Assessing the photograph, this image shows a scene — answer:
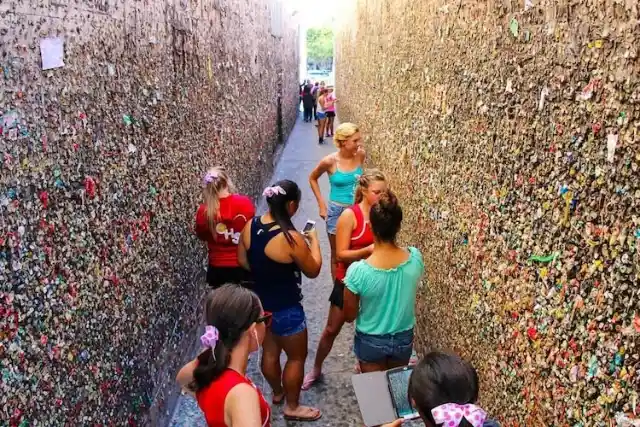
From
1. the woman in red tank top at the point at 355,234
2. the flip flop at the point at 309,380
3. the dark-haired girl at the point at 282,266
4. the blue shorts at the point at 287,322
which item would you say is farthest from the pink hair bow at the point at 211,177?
the flip flop at the point at 309,380

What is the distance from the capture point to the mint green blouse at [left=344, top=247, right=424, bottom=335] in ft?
10.4

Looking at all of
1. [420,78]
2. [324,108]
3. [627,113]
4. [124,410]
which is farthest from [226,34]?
[324,108]

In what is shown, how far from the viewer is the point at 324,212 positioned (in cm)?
594

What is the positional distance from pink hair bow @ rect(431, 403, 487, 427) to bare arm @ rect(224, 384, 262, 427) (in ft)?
2.25

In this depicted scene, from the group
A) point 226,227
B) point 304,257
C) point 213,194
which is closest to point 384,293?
point 304,257

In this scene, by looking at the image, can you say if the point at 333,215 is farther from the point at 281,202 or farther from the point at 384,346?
the point at 384,346

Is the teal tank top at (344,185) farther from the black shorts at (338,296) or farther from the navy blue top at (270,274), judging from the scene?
the navy blue top at (270,274)

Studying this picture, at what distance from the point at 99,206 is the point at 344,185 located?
2944 mm

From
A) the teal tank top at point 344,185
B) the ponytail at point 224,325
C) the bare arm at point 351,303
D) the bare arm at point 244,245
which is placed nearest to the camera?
the ponytail at point 224,325

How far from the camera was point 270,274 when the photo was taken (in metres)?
3.62

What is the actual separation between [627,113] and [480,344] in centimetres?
174

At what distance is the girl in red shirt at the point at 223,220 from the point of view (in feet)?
14.0

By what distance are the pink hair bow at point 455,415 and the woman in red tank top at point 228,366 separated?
2.26 feet

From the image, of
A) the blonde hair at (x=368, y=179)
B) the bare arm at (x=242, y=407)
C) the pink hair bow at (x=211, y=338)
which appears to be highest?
the blonde hair at (x=368, y=179)
